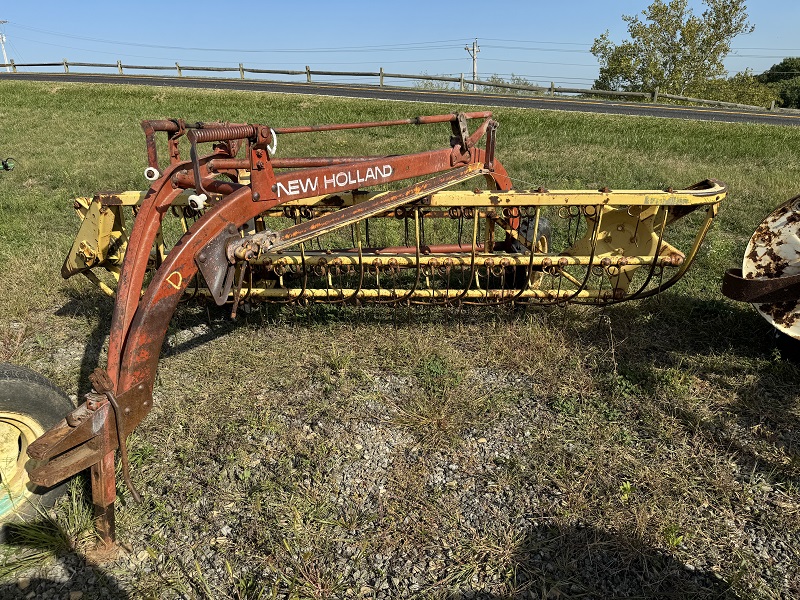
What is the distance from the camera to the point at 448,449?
333cm

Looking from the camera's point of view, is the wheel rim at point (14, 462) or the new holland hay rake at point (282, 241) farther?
the wheel rim at point (14, 462)

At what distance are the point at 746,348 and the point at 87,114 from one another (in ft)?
59.6

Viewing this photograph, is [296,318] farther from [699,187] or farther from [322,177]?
[699,187]

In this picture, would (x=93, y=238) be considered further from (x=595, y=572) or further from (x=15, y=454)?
(x=595, y=572)

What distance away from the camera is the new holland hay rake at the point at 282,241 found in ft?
8.20

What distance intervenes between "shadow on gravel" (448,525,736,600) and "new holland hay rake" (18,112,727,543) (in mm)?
1857

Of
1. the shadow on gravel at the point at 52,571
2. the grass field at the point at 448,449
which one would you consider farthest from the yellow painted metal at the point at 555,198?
the shadow on gravel at the point at 52,571

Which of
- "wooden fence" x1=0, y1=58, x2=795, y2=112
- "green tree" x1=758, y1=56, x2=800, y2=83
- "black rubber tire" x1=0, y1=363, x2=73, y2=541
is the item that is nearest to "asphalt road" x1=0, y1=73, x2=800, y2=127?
"wooden fence" x1=0, y1=58, x2=795, y2=112

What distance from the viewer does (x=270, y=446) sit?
334 cm

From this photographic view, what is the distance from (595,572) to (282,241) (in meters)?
2.34

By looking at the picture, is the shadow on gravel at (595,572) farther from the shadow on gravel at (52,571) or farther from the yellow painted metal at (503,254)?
the yellow painted metal at (503,254)

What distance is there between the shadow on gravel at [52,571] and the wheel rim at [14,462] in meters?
0.12

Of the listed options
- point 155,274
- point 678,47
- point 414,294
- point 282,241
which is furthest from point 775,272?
point 678,47

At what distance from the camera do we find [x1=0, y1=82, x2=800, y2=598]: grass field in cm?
258
